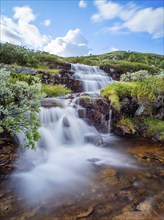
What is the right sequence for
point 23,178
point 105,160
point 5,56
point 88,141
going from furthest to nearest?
point 5,56 < point 88,141 < point 105,160 < point 23,178

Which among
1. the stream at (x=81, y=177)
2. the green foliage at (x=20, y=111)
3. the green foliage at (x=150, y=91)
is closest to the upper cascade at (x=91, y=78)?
the green foliage at (x=150, y=91)

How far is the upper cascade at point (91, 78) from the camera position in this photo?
696 inches

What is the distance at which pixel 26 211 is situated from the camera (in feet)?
15.0

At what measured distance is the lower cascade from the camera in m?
6.01

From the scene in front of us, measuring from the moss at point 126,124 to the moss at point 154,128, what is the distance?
729 mm

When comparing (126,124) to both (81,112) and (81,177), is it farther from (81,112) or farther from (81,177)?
(81,177)

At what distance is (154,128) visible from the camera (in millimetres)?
11273

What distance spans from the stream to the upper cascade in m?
6.90

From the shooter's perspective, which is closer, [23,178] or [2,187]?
[2,187]

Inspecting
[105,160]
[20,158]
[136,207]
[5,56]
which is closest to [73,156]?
[105,160]

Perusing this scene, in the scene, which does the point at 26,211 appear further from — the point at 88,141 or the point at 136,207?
the point at 88,141

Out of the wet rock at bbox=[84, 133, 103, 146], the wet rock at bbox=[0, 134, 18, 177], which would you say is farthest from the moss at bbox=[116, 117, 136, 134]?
the wet rock at bbox=[0, 134, 18, 177]

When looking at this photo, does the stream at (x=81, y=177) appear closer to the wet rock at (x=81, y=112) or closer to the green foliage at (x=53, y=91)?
the wet rock at (x=81, y=112)

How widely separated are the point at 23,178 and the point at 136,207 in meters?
3.13
